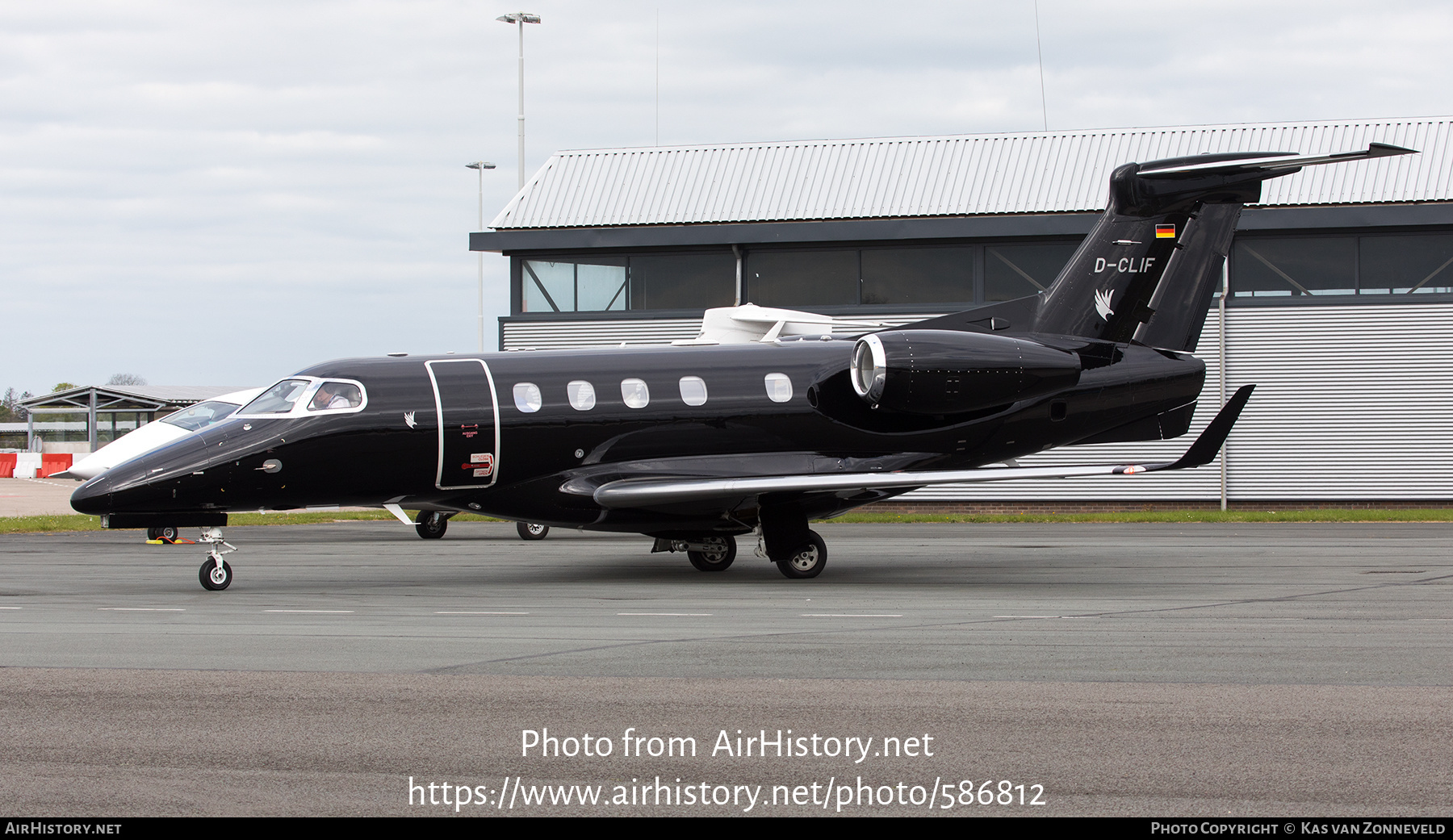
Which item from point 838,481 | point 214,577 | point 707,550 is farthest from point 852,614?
point 214,577

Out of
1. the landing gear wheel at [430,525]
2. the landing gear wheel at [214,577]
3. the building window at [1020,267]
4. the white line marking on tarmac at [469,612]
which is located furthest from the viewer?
the building window at [1020,267]

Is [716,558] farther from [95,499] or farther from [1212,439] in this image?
[95,499]

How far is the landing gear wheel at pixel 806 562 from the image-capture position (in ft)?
55.8

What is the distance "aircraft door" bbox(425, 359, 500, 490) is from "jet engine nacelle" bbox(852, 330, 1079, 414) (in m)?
4.77

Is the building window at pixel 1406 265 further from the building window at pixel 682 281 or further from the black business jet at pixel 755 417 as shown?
the building window at pixel 682 281

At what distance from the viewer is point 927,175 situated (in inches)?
1341

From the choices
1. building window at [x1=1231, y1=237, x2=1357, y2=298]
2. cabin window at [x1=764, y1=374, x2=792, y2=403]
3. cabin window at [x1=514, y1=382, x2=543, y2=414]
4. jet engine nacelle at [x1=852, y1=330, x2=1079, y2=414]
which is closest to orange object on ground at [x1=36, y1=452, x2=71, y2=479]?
cabin window at [x1=514, y1=382, x2=543, y2=414]

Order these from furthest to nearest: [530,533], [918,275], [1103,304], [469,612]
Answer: [918,275], [530,533], [1103,304], [469,612]

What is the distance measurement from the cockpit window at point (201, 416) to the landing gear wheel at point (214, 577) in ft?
32.4

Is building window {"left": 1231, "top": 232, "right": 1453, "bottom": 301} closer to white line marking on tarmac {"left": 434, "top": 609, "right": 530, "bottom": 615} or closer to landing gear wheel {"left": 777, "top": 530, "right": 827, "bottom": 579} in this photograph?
landing gear wheel {"left": 777, "top": 530, "right": 827, "bottom": 579}

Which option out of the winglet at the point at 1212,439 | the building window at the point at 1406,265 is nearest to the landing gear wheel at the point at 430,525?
the winglet at the point at 1212,439

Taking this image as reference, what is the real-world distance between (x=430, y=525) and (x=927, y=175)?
16160 millimetres

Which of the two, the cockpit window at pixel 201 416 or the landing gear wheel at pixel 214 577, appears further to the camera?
the cockpit window at pixel 201 416
